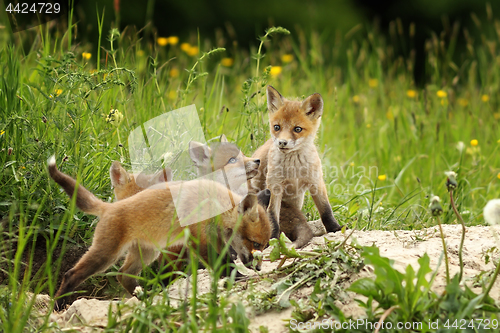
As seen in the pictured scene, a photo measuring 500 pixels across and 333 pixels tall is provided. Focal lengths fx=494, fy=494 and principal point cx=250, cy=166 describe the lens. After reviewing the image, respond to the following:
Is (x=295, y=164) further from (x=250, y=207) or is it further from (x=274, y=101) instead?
(x=250, y=207)

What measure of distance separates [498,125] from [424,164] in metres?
1.54

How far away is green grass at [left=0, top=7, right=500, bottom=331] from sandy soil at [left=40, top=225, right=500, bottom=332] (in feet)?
→ 0.69

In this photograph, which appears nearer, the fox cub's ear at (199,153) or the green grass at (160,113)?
the green grass at (160,113)

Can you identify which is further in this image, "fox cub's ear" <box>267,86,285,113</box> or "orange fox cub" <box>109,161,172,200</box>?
"fox cub's ear" <box>267,86,285,113</box>

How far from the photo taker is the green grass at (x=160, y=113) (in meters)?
3.11

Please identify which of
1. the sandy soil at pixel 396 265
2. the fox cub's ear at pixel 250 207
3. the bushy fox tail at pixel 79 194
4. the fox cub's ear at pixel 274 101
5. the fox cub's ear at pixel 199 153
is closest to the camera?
the sandy soil at pixel 396 265

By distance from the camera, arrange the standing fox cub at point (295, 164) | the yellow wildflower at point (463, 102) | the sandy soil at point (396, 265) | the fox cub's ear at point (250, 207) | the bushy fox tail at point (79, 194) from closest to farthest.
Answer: the sandy soil at point (396, 265) < the bushy fox tail at point (79, 194) < the fox cub's ear at point (250, 207) < the standing fox cub at point (295, 164) < the yellow wildflower at point (463, 102)

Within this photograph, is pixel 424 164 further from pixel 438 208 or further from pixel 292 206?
pixel 438 208

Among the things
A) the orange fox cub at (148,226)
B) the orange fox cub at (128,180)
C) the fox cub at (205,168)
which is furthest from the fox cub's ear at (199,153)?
the orange fox cub at (148,226)

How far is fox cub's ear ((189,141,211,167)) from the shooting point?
3.22 m

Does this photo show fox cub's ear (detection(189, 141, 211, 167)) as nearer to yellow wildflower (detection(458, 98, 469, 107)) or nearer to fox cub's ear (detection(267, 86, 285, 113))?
fox cub's ear (detection(267, 86, 285, 113))

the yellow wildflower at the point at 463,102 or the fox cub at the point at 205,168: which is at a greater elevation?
the yellow wildflower at the point at 463,102

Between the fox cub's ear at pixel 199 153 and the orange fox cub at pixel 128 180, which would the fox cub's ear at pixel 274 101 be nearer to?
the fox cub's ear at pixel 199 153

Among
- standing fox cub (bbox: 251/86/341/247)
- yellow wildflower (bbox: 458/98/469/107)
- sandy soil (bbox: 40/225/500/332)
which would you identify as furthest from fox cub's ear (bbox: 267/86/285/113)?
yellow wildflower (bbox: 458/98/469/107)
